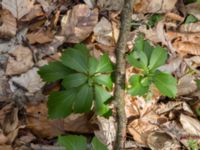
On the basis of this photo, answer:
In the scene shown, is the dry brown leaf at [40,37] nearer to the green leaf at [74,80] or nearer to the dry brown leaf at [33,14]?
the dry brown leaf at [33,14]

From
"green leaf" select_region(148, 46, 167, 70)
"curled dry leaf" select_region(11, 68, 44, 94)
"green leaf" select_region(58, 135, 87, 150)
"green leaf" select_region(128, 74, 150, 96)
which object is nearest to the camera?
"green leaf" select_region(58, 135, 87, 150)

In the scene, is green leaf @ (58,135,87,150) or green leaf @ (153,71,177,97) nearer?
green leaf @ (58,135,87,150)

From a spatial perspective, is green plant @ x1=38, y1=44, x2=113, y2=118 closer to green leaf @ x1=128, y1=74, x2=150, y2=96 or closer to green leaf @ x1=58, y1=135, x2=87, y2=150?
green leaf @ x1=128, y1=74, x2=150, y2=96

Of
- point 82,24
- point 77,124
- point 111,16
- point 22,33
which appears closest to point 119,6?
point 111,16

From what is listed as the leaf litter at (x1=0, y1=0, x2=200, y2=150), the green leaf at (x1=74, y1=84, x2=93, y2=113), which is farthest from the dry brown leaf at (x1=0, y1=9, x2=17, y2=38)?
the green leaf at (x1=74, y1=84, x2=93, y2=113)

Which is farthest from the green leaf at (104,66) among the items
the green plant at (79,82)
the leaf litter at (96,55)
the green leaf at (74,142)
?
the green leaf at (74,142)

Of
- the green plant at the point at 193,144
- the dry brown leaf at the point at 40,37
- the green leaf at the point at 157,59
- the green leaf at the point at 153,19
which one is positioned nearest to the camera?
the green leaf at the point at 157,59
